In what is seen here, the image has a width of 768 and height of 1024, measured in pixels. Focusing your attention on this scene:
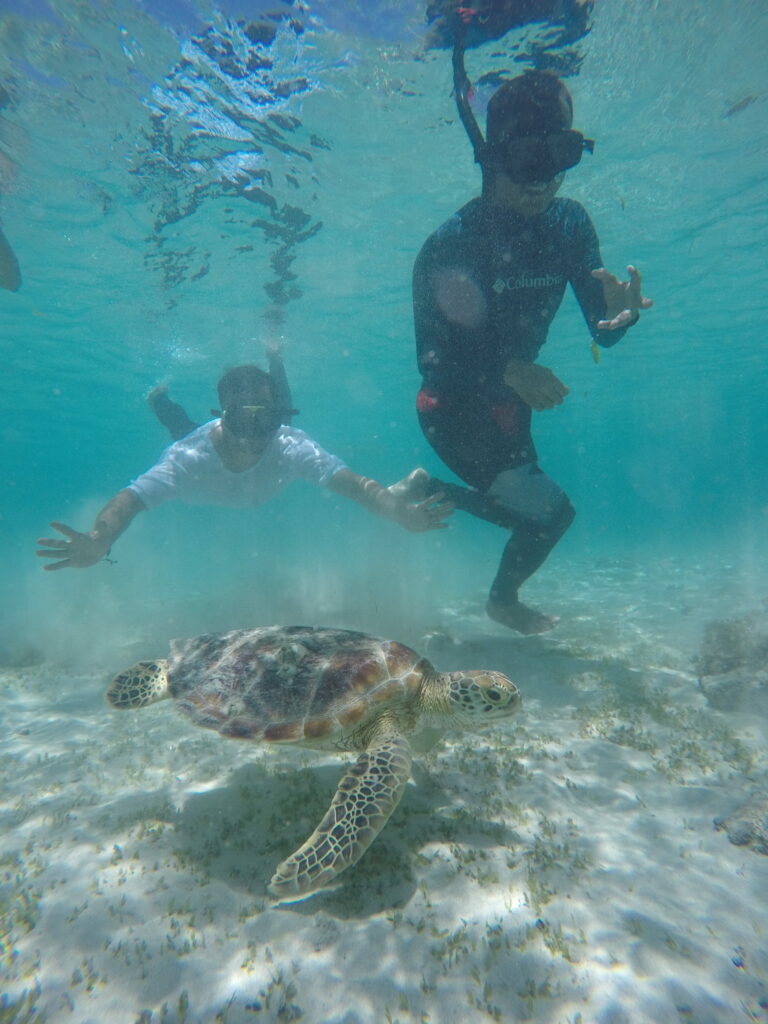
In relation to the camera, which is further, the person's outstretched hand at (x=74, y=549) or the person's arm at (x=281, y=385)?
the person's arm at (x=281, y=385)

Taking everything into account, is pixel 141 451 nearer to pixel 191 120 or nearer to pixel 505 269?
pixel 191 120

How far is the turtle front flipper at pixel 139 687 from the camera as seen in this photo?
152 inches

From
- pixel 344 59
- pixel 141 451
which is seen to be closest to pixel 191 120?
pixel 344 59

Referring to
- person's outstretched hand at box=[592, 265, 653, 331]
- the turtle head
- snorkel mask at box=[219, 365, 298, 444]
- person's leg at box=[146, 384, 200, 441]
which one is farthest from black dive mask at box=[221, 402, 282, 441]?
person's leg at box=[146, 384, 200, 441]

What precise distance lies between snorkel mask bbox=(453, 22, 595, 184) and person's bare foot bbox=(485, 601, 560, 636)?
531 centimetres

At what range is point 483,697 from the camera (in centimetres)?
322

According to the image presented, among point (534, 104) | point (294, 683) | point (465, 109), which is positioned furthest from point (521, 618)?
point (465, 109)

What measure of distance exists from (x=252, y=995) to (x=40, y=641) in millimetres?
11821

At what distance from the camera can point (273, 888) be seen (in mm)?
2412

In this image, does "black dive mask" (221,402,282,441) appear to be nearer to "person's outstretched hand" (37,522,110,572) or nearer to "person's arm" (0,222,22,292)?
"person's outstretched hand" (37,522,110,572)

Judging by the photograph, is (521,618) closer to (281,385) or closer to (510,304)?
(510,304)

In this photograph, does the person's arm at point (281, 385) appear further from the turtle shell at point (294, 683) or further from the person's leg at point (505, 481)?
the turtle shell at point (294, 683)

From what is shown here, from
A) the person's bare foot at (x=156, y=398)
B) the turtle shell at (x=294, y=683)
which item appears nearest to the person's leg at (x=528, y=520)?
the turtle shell at (x=294, y=683)

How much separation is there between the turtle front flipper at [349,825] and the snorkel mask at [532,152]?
18.4 feet
